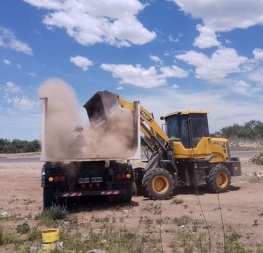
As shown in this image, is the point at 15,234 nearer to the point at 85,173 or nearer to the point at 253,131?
the point at 85,173

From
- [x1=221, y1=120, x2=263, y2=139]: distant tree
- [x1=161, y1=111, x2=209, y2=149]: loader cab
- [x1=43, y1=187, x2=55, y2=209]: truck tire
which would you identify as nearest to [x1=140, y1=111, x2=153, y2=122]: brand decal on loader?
[x1=161, y1=111, x2=209, y2=149]: loader cab

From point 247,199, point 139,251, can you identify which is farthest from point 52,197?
point 247,199

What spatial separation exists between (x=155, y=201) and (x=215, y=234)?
16.9 ft

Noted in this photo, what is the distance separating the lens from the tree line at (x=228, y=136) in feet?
214

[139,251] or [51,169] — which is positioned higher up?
[51,169]

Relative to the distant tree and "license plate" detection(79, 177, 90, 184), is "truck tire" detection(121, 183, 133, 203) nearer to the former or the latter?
"license plate" detection(79, 177, 90, 184)

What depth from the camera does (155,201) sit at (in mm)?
13742

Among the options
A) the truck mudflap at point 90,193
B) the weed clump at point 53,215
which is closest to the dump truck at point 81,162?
the truck mudflap at point 90,193

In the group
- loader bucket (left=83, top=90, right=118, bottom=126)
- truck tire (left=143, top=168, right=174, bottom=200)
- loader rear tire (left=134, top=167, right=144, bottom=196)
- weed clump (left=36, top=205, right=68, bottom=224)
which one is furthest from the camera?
loader rear tire (left=134, top=167, right=144, bottom=196)

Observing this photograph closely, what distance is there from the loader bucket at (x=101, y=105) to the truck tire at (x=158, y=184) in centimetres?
249

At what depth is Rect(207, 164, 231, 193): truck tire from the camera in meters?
15.2

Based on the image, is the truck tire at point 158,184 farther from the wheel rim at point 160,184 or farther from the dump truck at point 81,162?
the dump truck at point 81,162

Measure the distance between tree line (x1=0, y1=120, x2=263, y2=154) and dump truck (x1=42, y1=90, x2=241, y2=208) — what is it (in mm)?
41455

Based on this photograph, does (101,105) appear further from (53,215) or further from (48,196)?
(53,215)
